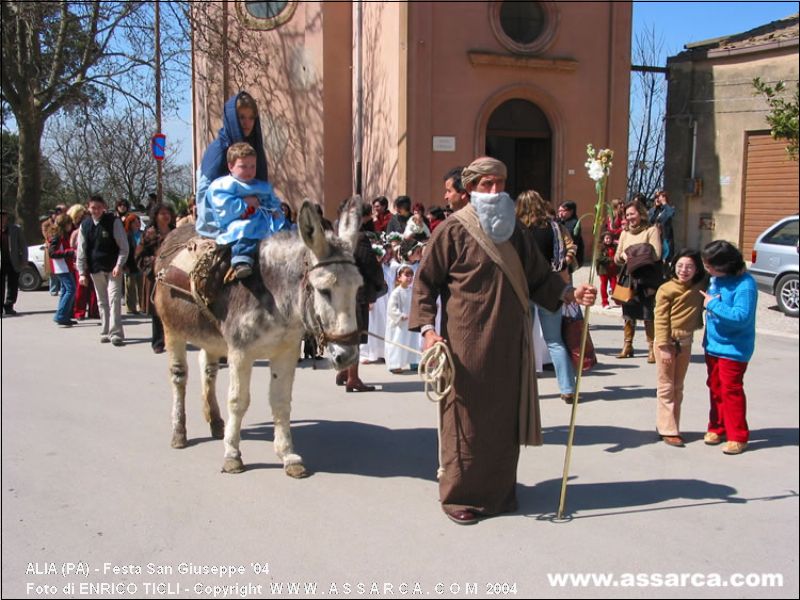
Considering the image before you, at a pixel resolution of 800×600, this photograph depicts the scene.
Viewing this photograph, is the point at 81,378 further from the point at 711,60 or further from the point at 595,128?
the point at 711,60

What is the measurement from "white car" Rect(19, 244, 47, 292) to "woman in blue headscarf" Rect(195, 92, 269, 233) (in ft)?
42.5

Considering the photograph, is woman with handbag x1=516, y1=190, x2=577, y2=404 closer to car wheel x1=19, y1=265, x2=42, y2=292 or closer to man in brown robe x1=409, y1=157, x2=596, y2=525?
man in brown robe x1=409, y1=157, x2=596, y2=525

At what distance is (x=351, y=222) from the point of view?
479 centimetres

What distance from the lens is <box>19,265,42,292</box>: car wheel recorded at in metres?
16.7

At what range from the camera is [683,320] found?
5.79 m

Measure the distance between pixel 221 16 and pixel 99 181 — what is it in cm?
1968

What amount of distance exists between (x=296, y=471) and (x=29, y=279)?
1397cm

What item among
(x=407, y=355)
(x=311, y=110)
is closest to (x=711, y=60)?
(x=311, y=110)

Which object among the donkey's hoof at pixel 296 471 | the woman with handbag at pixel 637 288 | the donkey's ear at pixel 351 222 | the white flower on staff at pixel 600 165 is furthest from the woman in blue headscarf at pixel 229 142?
the woman with handbag at pixel 637 288

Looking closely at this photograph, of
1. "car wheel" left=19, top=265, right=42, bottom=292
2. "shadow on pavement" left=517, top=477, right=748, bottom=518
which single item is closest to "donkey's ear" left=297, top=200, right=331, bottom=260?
"shadow on pavement" left=517, top=477, right=748, bottom=518

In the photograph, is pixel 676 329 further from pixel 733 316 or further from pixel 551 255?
pixel 551 255

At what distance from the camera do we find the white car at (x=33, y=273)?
656 inches

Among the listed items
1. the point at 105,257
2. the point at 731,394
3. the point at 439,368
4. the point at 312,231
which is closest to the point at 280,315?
the point at 312,231

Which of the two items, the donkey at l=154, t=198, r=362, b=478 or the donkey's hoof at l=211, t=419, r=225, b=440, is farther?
the donkey's hoof at l=211, t=419, r=225, b=440
